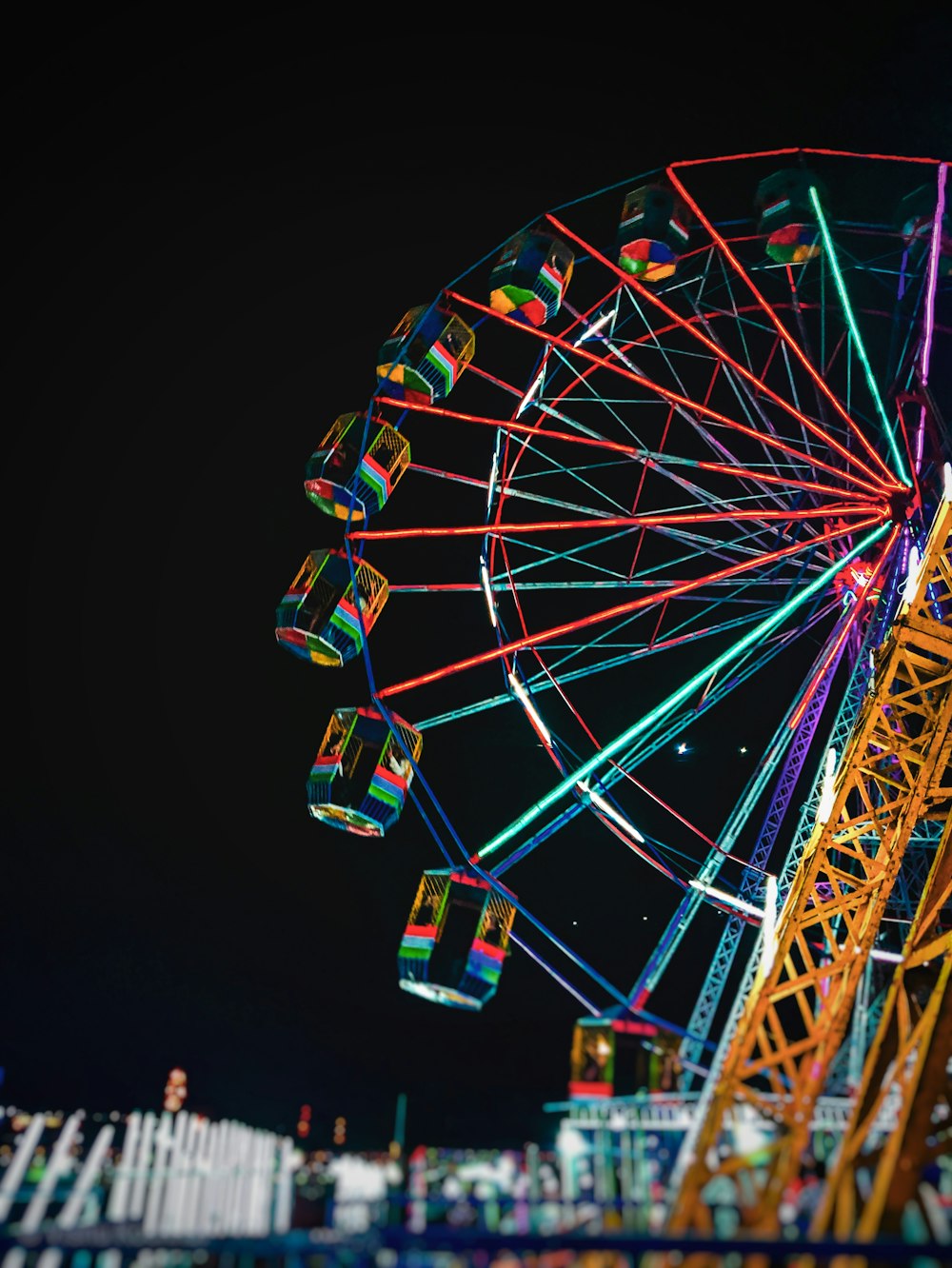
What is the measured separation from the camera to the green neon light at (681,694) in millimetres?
12148

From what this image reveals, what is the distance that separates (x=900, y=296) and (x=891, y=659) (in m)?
5.75

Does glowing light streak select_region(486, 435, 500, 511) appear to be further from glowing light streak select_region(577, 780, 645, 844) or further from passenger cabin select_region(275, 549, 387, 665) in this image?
glowing light streak select_region(577, 780, 645, 844)

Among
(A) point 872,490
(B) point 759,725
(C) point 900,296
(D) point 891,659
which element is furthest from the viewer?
(B) point 759,725

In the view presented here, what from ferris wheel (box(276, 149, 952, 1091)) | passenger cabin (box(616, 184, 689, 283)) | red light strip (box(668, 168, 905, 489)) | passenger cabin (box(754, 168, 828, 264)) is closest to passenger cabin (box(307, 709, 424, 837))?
ferris wheel (box(276, 149, 952, 1091))

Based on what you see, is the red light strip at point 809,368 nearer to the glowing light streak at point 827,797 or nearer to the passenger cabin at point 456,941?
the glowing light streak at point 827,797

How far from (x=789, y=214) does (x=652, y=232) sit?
1690 mm

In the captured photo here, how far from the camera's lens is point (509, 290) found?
1408 centimetres

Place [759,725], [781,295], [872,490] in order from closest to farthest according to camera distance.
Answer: [872,490] < [781,295] < [759,725]

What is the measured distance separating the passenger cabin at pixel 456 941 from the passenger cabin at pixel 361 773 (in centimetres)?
124

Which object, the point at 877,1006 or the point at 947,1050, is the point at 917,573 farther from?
the point at 877,1006

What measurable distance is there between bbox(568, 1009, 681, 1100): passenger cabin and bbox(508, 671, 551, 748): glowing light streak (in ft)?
10.2

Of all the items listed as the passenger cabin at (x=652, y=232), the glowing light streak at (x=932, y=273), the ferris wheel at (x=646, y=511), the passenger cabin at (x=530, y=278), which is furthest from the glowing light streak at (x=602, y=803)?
the passenger cabin at (x=652, y=232)

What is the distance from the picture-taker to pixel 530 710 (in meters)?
13.1

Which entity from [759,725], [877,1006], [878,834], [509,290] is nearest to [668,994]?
Answer: [759,725]
